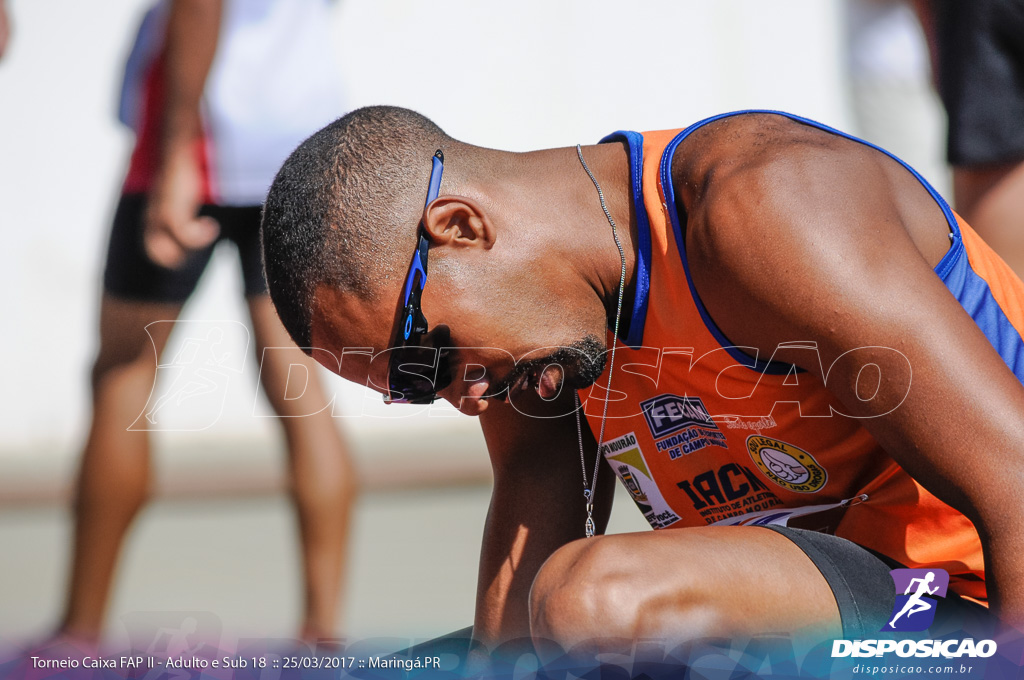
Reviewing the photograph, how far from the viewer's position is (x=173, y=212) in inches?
88.5

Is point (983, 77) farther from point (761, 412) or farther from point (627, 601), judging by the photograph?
point (627, 601)

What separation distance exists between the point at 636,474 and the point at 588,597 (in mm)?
472

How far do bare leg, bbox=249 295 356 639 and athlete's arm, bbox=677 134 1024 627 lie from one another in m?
1.33

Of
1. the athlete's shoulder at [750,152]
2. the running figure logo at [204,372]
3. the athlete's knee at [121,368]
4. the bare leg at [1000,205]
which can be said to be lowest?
the running figure logo at [204,372]

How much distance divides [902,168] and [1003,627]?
557 mm

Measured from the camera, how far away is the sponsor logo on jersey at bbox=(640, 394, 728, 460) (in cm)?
137

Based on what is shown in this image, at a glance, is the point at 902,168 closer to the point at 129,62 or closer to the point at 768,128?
the point at 768,128

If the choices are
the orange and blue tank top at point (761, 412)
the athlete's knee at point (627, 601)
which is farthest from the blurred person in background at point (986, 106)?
the athlete's knee at point (627, 601)

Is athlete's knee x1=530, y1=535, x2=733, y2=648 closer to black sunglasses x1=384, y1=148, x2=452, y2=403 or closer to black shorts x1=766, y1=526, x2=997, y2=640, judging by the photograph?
black shorts x1=766, y1=526, x2=997, y2=640

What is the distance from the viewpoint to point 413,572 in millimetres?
2727

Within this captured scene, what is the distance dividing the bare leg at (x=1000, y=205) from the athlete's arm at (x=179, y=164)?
162cm

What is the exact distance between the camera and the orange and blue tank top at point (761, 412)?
122 centimetres

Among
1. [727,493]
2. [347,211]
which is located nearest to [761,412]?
[727,493]

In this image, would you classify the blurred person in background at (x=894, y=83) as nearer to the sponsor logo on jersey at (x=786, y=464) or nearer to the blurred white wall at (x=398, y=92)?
the blurred white wall at (x=398, y=92)
